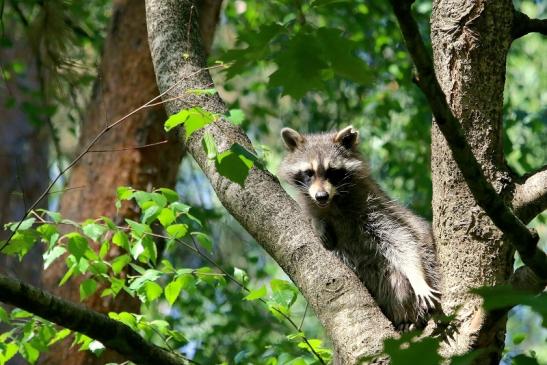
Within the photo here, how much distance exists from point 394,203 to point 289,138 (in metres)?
0.92

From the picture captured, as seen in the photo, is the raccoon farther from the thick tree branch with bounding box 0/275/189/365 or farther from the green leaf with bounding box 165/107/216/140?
the green leaf with bounding box 165/107/216/140

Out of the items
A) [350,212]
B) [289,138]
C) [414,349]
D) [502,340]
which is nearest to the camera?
[414,349]

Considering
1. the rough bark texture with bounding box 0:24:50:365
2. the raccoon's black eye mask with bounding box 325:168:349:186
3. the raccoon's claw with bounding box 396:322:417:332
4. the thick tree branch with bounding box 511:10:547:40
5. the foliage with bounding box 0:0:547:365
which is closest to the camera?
the foliage with bounding box 0:0:547:365

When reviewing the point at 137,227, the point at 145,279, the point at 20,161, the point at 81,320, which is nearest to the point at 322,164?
the point at 137,227

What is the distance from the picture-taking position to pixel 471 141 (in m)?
2.59

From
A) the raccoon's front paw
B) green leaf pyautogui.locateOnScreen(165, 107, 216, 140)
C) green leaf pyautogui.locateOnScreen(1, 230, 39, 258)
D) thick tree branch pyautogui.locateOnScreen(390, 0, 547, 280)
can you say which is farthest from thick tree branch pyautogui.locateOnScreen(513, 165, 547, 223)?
green leaf pyautogui.locateOnScreen(1, 230, 39, 258)

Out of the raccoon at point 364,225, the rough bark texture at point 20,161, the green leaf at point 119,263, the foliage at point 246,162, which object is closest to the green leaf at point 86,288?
the foliage at point 246,162

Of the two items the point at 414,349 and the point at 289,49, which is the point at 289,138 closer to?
the point at 289,49

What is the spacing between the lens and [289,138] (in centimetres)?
482

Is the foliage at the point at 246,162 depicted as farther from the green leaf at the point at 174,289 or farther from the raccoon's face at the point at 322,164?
the raccoon's face at the point at 322,164

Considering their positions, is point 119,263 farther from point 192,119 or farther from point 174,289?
point 192,119

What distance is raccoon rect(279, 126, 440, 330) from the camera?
3479mm

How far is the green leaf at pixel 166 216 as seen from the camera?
342 cm

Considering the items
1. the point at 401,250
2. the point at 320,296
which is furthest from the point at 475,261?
the point at 401,250
